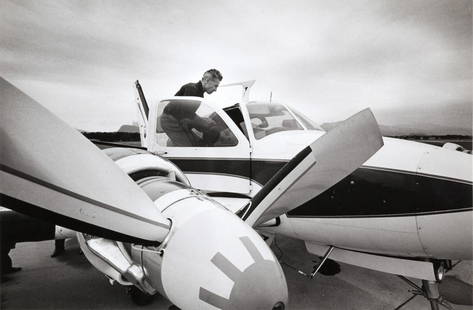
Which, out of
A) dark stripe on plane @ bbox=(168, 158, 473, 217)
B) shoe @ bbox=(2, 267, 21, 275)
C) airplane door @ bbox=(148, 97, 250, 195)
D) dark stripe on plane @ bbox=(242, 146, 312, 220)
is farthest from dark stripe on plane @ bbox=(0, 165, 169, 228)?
shoe @ bbox=(2, 267, 21, 275)

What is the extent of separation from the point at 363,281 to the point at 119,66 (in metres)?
6.07

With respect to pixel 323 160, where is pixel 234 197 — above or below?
below

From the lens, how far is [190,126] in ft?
11.8

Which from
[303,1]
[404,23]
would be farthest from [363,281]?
[404,23]

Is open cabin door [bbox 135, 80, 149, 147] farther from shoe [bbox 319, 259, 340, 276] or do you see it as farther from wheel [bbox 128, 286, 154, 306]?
shoe [bbox 319, 259, 340, 276]

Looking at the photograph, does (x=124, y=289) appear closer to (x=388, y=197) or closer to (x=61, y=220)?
(x=61, y=220)

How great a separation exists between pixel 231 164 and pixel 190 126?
0.77 metres

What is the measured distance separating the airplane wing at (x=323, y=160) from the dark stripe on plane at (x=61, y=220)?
0.92 meters

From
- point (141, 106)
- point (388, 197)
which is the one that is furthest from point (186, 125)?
point (388, 197)

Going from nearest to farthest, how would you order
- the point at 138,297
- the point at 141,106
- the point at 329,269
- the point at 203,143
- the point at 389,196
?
the point at 389,196 < the point at 138,297 < the point at 203,143 < the point at 329,269 < the point at 141,106

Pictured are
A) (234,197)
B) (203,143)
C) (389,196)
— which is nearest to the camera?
(389,196)

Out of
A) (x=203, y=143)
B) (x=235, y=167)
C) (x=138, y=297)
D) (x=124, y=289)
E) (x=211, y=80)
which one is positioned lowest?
(x=124, y=289)

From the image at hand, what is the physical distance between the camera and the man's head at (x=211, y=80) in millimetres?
4109

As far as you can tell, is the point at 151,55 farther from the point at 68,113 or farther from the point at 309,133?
the point at 309,133
